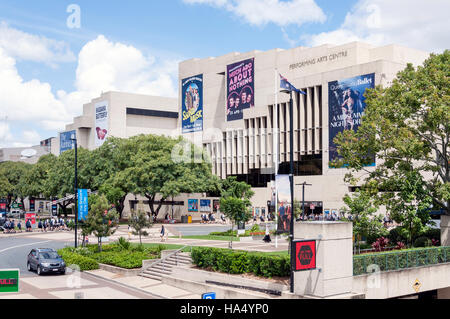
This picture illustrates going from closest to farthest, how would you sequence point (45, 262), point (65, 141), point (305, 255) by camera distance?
point (305, 255) → point (45, 262) → point (65, 141)

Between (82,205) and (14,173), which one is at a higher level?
(14,173)

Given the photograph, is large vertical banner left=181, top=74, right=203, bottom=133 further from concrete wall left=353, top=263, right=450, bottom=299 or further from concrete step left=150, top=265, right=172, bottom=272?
concrete wall left=353, top=263, right=450, bottom=299

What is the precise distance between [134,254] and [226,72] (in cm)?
5817

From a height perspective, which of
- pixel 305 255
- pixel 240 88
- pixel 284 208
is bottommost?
pixel 305 255

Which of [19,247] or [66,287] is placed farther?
[19,247]

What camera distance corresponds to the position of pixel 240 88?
279 feet

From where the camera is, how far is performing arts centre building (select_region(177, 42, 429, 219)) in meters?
65.1

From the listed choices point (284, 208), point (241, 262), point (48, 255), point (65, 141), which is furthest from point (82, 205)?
point (65, 141)

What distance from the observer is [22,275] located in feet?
99.9

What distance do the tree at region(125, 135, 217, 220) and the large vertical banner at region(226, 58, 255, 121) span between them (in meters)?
15.5

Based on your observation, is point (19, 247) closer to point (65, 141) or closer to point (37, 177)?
point (37, 177)

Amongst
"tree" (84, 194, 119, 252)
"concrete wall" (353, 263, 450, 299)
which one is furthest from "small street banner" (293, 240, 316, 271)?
"tree" (84, 194, 119, 252)

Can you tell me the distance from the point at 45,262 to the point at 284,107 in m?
50.2
